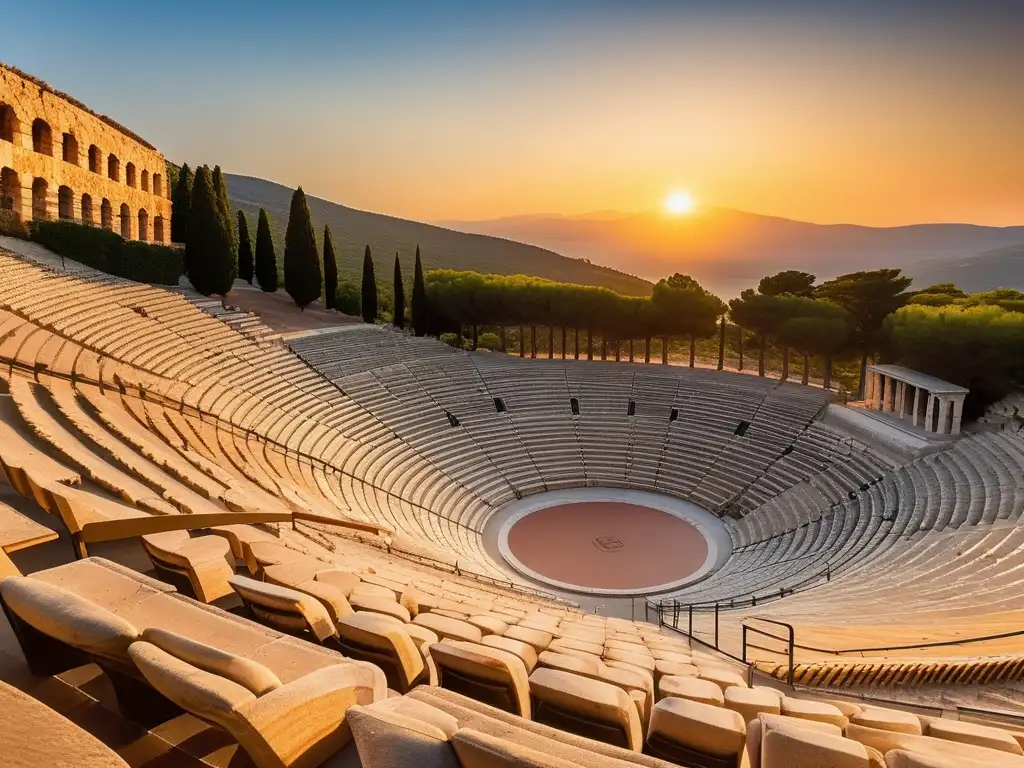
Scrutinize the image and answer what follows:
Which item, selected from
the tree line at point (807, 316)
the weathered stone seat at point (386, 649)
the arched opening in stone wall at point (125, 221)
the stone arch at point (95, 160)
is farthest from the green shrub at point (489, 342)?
the weathered stone seat at point (386, 649)

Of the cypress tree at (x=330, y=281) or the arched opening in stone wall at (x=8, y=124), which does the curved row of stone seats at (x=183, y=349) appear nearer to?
the arched opening in stone wall at (x=8, y=124)

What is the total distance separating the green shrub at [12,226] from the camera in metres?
24.3

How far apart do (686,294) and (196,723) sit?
35445mm

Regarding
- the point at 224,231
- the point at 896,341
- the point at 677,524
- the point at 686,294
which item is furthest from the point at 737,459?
the point at 224,231

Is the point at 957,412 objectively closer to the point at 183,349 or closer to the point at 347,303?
the point at 183,349

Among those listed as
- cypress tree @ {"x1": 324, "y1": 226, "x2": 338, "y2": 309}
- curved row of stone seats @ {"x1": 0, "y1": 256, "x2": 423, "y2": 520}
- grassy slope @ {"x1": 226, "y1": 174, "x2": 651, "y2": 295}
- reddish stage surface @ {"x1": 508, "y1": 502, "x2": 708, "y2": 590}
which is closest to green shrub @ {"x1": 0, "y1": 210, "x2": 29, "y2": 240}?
curved row of stone seats @ {"x1": 0, "y1": 256, "x2": 423, "y2": 520}

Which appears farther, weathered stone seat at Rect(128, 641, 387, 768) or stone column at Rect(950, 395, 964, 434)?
stone column at Rect(950, 395, 964, 434)

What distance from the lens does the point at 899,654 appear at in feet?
32.5

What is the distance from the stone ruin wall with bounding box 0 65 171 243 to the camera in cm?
2550

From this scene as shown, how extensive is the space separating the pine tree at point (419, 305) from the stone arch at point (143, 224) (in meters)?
14.8

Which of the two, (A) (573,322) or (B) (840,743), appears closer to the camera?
(B) (840,743)

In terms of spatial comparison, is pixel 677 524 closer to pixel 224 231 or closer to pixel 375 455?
pixel 375 455

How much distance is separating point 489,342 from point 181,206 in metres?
21.3

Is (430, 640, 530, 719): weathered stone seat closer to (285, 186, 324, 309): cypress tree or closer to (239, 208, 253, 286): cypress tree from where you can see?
(285, 186, 324, 309): cypress tree
